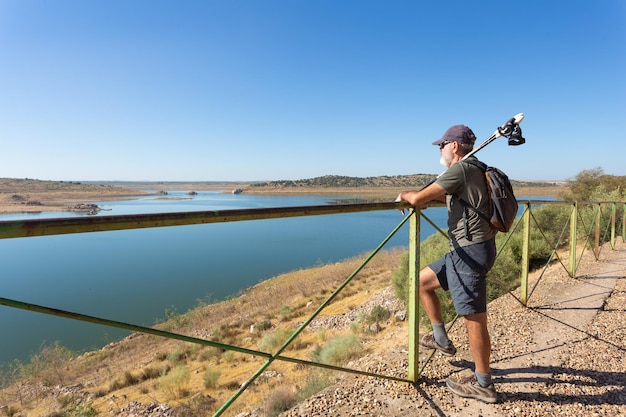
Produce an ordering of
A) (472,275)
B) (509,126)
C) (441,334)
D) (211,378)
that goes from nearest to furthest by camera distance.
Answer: (472,275) < (509,126) < (441,334) < (211,378)

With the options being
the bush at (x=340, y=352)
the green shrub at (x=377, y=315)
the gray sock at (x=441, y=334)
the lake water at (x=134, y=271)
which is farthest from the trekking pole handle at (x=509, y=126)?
the green shrub at (x=377, y=315)

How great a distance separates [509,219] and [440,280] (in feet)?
2.14

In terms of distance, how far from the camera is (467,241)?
7.64ft

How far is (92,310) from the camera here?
17.9m

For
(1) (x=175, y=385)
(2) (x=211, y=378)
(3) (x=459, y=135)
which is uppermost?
(3) (x=459, y=135)

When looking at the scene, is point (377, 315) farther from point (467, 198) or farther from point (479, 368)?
point (467, 198)

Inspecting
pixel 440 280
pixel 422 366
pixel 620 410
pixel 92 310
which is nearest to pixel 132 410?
pixel 422 366

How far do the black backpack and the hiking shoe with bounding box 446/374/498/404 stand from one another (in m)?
1.15

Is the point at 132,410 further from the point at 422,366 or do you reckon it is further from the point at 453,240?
the point at 453,240

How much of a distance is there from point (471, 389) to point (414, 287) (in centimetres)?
82

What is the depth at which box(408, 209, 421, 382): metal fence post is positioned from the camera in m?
2.45

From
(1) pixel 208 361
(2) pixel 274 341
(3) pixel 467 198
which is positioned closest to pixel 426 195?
(3) pixel 467 198

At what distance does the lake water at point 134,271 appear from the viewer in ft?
50.7

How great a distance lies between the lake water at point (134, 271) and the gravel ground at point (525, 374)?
4736mm
